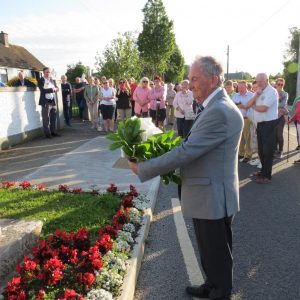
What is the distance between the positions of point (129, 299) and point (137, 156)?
1.31 metres

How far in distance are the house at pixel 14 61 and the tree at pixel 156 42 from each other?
13779mm

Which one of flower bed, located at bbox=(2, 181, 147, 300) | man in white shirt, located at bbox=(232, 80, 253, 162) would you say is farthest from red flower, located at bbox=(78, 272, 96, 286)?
man in white shirt, located at bbox=(232, 80, 253, 162)

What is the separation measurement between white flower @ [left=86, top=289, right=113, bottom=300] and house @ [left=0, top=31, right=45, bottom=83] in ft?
135

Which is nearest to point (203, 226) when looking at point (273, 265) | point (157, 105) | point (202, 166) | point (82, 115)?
point (202, 166)

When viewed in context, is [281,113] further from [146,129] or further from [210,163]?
[210,163]

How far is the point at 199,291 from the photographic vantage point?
3.58 m

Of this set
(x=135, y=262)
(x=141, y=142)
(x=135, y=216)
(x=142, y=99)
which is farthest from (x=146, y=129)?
(x=142, y=99)

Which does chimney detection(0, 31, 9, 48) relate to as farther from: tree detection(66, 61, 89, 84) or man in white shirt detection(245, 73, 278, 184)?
man in white shirt detection(245, 73, 278, 184)

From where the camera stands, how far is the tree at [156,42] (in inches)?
1884

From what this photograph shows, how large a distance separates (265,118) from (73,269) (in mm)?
5397

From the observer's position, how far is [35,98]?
44.2 feet

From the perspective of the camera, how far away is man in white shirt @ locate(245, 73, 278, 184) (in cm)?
749

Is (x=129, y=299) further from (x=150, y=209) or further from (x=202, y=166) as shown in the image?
(x=150, y=209)

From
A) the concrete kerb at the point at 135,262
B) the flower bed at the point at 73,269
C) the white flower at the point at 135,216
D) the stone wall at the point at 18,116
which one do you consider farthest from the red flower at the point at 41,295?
the stone wall at the point at 18,116
